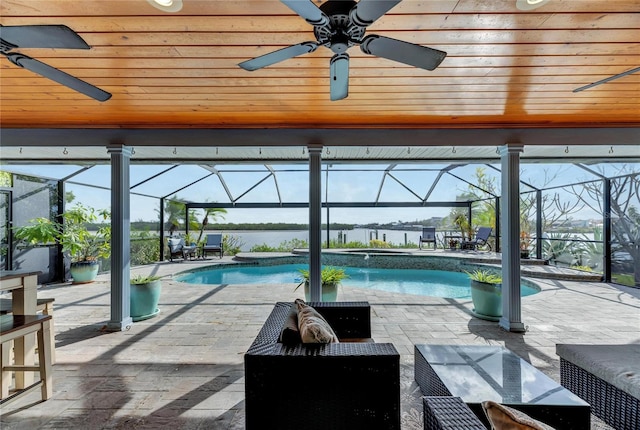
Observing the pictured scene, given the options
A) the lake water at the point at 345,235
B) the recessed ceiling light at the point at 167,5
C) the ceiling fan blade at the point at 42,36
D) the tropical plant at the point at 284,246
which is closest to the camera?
the ceiling fan blade at the point at 42,36

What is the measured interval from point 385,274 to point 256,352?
786cm

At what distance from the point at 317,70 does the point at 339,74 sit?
557mm

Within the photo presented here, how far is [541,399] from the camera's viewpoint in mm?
1766

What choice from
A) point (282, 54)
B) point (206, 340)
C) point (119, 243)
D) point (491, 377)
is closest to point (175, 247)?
point (119, 243)

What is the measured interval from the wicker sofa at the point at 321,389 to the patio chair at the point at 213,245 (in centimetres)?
916

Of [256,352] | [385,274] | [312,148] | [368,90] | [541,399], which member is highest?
[368,90]

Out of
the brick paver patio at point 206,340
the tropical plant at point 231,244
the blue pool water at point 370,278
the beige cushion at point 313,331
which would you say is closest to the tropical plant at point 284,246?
the tropical plant at point 231,244

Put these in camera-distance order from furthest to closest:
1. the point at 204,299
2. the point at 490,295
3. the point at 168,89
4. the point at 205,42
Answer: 1. the point at 204,299
2. the point at 490,295
3. the point at 168,89
4. the point at 205,42

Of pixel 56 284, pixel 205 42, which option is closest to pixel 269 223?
pixel 56 284

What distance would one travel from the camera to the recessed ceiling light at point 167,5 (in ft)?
5.13

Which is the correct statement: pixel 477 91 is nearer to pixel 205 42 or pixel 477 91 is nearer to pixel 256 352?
pixel 205 42

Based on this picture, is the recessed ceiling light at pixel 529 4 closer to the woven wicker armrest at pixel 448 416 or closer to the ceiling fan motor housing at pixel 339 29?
the ceiling fan motor housing at pixel 339 29

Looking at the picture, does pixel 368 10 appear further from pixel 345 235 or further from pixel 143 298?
pixel 345 235

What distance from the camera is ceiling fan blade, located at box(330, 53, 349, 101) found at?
1.73 metres
